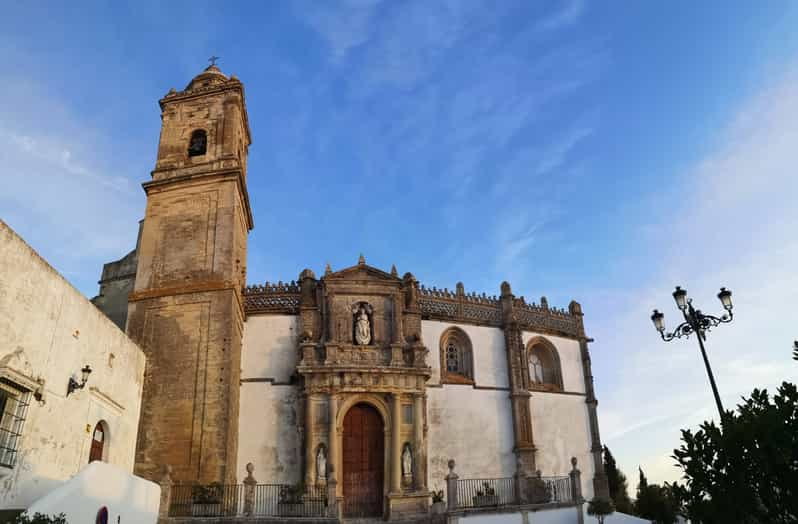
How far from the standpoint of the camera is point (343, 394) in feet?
61.4

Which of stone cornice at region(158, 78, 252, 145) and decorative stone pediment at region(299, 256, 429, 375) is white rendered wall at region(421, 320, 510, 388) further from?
stone cornice at region(158, 78, 252, 145)

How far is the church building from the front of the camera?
1694cm

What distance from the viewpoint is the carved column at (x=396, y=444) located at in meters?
17.9

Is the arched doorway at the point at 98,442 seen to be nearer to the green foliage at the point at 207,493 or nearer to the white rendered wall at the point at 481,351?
the green foliage at the point at 207,493

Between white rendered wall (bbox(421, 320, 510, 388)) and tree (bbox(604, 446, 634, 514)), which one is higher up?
white rendered wall (bbox(421, 320, 510, 388))

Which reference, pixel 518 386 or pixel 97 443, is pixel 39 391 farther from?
pixel 518 386

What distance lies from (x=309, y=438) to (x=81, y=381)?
24.6 feet

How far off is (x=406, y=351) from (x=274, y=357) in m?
4.32

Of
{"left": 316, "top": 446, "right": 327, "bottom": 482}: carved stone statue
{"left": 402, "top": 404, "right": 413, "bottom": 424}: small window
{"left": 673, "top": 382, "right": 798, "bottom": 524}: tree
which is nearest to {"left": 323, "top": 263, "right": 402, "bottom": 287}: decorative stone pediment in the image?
{"left": 402, "top": 404, "right": 413, "bottom": 424}: small window

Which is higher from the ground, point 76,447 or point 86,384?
point 86,384

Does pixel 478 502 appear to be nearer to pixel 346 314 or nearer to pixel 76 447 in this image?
pixel 346 314

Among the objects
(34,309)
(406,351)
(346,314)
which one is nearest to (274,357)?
(346,314)

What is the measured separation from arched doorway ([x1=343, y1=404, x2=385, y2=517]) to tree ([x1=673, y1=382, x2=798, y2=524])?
1327 cm

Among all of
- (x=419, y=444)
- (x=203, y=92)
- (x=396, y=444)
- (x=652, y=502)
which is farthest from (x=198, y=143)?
(x=652, y=502)
